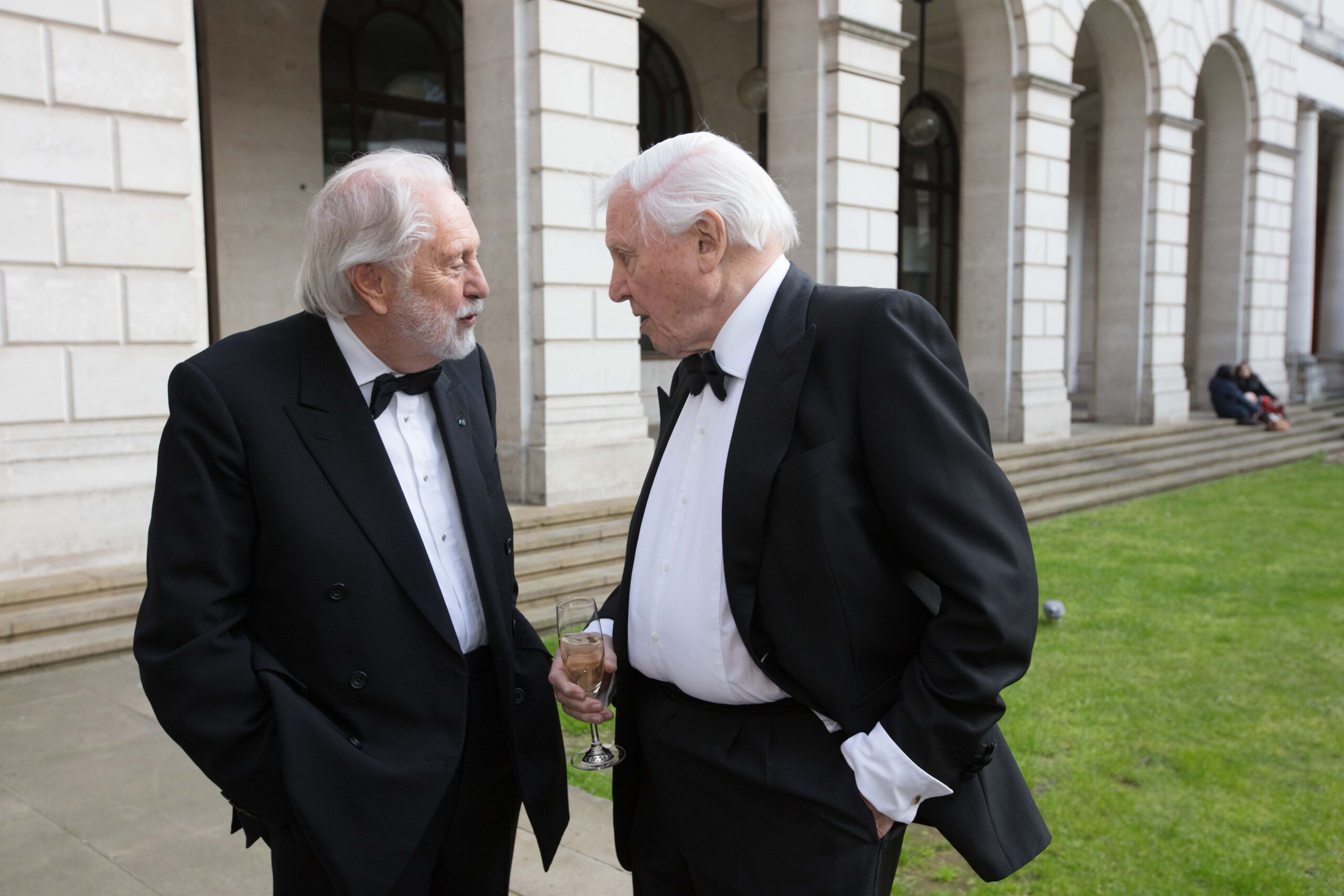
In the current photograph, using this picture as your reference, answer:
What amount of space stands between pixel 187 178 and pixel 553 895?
5.46m

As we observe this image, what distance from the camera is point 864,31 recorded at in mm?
11008

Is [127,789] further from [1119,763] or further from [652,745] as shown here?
[1119,763]

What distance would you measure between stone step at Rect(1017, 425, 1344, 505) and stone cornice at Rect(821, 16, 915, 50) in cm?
507

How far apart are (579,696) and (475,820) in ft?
1.31

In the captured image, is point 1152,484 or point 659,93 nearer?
point 1152,484

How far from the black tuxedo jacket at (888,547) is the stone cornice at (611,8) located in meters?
7.31

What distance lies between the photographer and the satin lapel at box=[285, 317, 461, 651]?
2.04m

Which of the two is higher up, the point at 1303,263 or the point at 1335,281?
the point at 1303,263

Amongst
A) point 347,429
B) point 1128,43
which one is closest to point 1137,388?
point 1128,43

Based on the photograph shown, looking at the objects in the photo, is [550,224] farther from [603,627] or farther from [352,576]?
[352,576]

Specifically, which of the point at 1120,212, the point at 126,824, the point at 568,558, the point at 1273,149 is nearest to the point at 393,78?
the point at 568,558

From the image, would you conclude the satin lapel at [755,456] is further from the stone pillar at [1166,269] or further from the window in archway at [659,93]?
the stone pillar at [1166,269]

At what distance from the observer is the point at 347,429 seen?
209 cm

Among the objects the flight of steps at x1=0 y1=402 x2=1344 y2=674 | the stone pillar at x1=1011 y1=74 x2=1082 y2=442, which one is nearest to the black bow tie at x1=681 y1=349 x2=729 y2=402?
the flight of steps at x1=0 y1=402 x2=1344 y2=674
